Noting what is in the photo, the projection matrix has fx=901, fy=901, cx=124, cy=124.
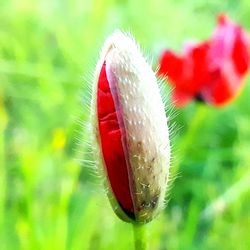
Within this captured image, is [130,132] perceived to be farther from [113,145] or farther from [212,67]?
[212,67]

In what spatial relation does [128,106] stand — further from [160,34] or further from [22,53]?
[160,34]

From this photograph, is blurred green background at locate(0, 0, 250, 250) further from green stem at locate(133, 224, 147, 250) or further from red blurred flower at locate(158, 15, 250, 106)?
green stem at locate(133, 224, 147, 250)

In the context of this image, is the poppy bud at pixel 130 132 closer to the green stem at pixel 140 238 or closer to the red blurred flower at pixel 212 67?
the green stem at pixel 140 238

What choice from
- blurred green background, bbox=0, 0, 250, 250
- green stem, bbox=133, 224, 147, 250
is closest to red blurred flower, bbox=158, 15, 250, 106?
blurred green background, bbox=0, 0, 250, 250

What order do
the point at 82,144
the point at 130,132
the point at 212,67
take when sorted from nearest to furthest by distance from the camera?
the point at 130,132
the point at 82,144
the point at 212,67

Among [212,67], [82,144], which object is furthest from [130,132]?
[212,67]
